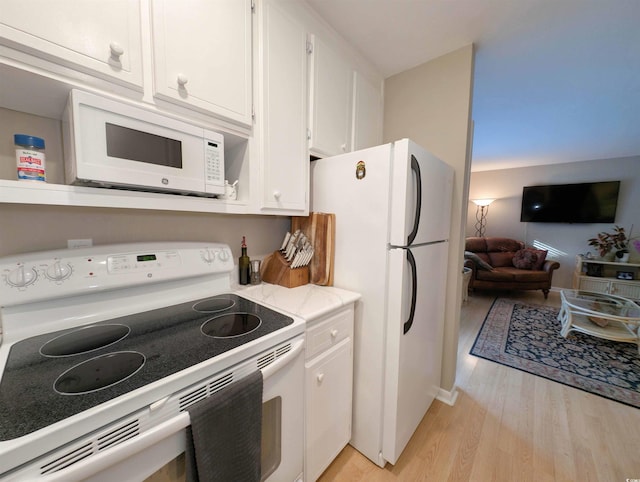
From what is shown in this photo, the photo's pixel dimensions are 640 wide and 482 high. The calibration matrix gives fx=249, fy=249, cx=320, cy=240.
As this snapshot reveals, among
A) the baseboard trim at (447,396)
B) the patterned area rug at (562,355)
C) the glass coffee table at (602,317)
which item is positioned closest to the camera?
the baseboard trim at (447,396)

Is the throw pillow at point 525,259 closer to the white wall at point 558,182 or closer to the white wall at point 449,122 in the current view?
the white wall at point 558,182

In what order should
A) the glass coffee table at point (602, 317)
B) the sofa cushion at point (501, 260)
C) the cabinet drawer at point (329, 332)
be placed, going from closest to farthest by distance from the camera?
the cabinet drawer at point (329, 332), the glass coffee table at point (602, 317), the sofa cushion at point (501, 260)

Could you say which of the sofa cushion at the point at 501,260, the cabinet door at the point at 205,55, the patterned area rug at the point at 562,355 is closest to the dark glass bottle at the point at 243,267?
the cabinet door at the point at 205,55

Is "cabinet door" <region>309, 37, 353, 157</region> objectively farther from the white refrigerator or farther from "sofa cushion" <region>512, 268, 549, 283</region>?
"sofa cushion" <region>512, 268, 549, 283</region>

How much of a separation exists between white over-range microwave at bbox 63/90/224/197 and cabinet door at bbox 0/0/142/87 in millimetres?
99

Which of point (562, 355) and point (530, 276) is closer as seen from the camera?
point (562, 355)

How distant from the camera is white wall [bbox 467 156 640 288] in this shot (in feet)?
13.8

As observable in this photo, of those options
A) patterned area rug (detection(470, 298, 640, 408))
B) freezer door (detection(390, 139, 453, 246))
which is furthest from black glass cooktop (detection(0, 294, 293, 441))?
patterned area rug (detection(470, 298, 640, 408))

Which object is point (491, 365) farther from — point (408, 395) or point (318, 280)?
point (318, 280)

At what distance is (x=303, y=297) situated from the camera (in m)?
1.31

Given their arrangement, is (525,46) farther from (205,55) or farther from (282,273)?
(282,273)

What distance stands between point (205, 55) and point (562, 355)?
3.72 metres

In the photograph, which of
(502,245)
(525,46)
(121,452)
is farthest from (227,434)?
(502,245)

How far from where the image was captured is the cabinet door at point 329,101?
144cm
